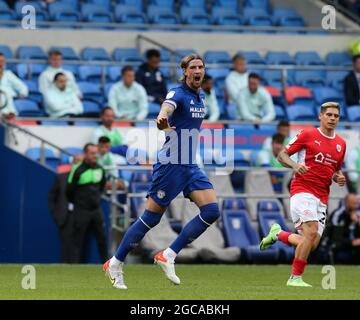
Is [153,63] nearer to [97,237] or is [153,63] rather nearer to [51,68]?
[51,68]

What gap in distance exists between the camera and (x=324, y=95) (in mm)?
25312

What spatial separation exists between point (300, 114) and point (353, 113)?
104 centimetres

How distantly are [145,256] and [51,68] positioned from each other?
11.9 ft

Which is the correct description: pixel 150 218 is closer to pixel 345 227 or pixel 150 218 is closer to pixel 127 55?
pixel 345 227

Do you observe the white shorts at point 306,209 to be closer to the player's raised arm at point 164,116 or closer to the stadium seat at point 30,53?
the player's raised arm at point 164,116

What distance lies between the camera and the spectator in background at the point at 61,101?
2212 centimetres

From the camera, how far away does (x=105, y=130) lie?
2191 centimetres

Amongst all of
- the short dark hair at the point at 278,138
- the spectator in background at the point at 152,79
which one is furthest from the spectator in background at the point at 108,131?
the short dark hair at the point at 278,138

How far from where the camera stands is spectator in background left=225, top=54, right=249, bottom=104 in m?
23.8

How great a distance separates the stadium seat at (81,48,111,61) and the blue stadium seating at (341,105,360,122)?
4474 millimetres

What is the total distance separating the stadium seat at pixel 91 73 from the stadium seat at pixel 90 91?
592 millimetres

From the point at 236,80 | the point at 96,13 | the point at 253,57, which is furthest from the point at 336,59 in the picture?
the point at 96,13
